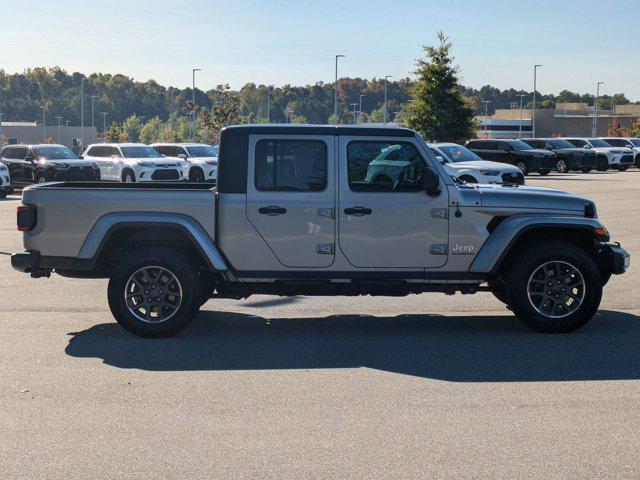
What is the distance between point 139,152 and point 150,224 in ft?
87.8

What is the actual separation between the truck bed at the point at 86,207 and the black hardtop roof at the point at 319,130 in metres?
0.70

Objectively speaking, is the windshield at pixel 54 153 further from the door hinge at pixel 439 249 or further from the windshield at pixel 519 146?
the door hinge at pixel 439 249

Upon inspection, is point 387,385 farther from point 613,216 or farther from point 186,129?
point 186,129

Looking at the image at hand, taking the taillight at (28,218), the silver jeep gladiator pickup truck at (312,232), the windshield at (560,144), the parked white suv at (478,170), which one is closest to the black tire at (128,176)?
the parked white suv at (478,170)

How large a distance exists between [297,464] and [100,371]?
286 cm

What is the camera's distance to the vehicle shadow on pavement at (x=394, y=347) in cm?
785

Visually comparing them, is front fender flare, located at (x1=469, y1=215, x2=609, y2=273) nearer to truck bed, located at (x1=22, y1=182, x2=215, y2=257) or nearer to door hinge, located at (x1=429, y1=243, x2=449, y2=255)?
door hinge, located at (x1=429, y1=243, x2=449, y2=255)

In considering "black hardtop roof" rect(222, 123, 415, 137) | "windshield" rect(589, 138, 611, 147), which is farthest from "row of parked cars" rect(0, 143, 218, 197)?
"windshield" rect(589, 138, 611, 147)

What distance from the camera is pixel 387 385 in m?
7.26

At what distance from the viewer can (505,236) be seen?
912 centimetres

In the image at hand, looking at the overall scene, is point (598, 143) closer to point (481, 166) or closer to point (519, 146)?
point (519, 146)

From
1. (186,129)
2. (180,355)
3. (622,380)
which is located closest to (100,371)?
(180,355)

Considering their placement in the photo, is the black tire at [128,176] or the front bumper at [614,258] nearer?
the front bumper at [614,258]

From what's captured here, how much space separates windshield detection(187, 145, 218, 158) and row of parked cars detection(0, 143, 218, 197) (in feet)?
4.39
